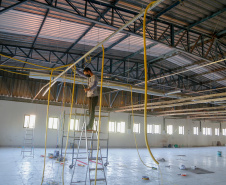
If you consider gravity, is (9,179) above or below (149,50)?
below

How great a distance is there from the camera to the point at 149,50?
14.4m

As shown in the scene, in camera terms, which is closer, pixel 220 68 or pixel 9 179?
pixel 9 179

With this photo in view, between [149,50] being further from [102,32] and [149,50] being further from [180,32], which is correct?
[102,32]

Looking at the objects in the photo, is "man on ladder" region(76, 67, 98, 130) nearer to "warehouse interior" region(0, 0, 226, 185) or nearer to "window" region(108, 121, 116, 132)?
"warehouse interior" region(0, 0, 226, 185)

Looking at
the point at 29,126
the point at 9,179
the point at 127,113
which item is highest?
the point at 127,113

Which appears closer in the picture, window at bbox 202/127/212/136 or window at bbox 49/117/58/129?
window at bbox 49/117/58/129

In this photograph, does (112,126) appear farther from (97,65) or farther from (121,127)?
(97,65)

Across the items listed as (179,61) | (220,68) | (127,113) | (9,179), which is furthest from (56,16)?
(127,113)

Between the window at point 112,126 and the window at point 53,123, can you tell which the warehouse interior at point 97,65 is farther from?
the window at point 112,126

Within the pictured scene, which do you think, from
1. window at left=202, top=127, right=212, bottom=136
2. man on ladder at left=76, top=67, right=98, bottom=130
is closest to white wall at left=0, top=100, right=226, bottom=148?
man on ladder at left=76, top=67, right=98, bottom=130

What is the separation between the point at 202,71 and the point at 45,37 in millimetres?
14179

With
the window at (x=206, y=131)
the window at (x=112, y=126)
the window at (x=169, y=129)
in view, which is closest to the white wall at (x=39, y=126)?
the window at (x=112, y=126)

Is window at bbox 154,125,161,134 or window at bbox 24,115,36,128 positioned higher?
window at bbox 24,115,36,128

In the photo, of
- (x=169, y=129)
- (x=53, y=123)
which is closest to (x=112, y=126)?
(x=53, y=123)
